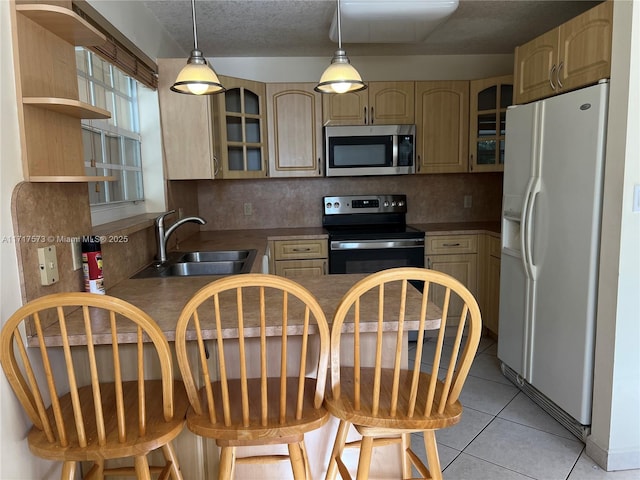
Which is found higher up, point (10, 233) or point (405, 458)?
point (10, 233)

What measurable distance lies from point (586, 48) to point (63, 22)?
2.08 meters

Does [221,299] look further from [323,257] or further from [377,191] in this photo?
[377,191]

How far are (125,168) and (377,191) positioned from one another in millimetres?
2203

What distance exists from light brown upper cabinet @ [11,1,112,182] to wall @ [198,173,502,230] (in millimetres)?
2277

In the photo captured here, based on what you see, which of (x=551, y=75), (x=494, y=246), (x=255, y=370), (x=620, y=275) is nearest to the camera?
(x=255, y=370)

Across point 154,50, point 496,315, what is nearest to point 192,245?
point 154,50

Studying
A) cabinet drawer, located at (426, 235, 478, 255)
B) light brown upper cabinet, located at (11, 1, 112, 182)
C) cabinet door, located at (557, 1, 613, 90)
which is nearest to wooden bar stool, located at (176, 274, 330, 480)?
light brown upper cabinet, located at (11, 1, 112, 182)

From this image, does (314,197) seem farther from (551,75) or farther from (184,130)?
(551,75)

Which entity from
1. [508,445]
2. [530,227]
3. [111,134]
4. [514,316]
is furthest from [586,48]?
[111,134]

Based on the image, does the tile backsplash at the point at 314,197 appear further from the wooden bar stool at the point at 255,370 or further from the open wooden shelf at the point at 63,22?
the wooden bar stool at the point at 255,370

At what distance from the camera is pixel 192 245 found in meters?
2.95

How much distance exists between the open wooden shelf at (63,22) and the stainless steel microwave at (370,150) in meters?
2.14

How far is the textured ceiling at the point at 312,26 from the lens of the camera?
261 centimetres

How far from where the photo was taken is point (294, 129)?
136 inches
